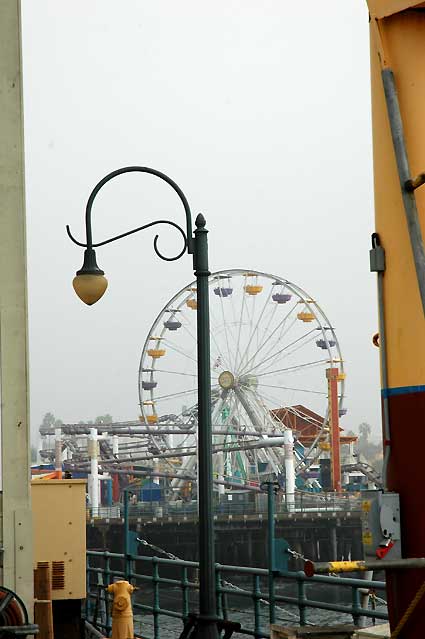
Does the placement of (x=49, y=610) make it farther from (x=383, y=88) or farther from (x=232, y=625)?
(x=383, y=88)

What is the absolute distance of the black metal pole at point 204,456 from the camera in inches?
350

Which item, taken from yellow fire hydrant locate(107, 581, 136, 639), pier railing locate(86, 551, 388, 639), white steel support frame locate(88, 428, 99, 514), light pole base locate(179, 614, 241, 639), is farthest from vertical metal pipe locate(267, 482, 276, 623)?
white steel support frame locate(88, 428, 99, 514)

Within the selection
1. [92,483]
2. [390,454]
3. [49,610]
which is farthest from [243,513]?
[390,454]

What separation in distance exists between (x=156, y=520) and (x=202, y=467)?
66.7 metres

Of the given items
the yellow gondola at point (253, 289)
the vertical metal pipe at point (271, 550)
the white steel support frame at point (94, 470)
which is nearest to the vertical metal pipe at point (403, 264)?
the vertical metal pipe at point (271, 550)

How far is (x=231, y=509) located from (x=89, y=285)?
68508 mm

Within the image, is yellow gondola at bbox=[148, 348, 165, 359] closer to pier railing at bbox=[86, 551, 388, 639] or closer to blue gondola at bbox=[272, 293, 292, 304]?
blue gondola at bbox=[272, 293, 292, 304]

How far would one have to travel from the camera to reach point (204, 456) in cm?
930

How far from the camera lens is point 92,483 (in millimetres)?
85875

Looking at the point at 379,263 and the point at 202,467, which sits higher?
the point at 379,263

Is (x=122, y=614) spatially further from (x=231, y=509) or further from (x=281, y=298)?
(x=231, y=509)

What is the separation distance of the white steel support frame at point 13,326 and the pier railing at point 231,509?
65882mm

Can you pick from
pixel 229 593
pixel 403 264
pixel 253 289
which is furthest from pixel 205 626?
pixel 253 289

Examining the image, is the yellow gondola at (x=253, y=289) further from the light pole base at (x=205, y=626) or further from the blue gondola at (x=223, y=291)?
the light pole base at (x=205, y=626)
